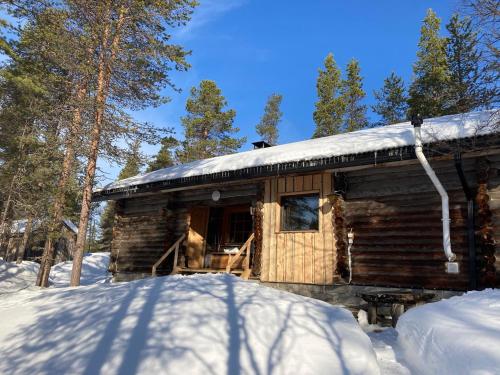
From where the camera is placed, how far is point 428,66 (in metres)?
25.4

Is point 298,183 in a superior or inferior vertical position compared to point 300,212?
superior

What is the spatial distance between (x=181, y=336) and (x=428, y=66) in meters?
26.2

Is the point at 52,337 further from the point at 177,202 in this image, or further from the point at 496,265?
the point at 177,202

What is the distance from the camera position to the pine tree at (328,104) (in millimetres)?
29422

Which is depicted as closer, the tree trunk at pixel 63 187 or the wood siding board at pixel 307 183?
the wood siding board at pixel 307 183

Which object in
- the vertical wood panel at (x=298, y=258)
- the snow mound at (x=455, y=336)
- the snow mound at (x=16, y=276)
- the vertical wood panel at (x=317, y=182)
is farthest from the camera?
the snow mound at (x=16, y=276)

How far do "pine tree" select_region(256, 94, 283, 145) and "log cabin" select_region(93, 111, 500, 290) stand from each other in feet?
91.1

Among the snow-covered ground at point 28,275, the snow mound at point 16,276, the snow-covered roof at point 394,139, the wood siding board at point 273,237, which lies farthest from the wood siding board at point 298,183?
the snow mound at point 16,276

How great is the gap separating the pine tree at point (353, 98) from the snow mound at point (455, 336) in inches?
1033

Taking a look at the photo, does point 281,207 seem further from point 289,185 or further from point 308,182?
point 308,182

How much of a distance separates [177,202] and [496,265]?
8.90 meters

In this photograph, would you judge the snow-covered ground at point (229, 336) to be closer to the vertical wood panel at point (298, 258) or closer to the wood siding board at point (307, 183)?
the vertical wood panel at point (298, 258)

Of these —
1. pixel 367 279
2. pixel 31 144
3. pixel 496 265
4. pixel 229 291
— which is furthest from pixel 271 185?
pixel 31 144

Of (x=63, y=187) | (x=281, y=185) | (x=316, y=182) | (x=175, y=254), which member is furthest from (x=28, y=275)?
(x=316, y=182)
